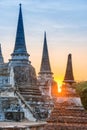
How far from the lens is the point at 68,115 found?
67.4ft

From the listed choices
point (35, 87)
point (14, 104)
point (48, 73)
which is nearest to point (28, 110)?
point (14, 104)

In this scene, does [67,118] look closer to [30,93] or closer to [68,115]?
[68,115]

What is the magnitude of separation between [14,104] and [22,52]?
695cm

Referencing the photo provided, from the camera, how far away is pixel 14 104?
40.4 metres

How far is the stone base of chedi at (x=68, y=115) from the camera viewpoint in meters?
20.1

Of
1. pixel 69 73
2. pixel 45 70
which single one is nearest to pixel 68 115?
pixel 69 73

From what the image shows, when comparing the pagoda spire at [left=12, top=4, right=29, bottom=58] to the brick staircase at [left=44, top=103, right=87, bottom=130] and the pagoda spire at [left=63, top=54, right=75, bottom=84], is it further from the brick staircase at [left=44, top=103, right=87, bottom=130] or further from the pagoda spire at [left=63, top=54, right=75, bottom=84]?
the brick staircase at [left=44, top=103, right=87, bottom=130]

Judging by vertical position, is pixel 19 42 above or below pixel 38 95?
above

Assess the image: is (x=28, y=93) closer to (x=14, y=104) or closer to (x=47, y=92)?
(x=14, y=104)

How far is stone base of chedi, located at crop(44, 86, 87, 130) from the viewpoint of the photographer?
2011 cm

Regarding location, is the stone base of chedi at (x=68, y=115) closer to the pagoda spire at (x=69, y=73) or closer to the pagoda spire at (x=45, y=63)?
the pagoda spire at (x=69, y=73)

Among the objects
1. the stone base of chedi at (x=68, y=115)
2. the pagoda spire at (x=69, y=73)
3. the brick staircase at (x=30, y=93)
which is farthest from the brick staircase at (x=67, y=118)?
the brick staircase at (x=30, y=93)

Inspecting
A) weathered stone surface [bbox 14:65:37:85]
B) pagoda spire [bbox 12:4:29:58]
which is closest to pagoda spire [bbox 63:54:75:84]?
weathered stone surface [bbox 14:65:37:85]

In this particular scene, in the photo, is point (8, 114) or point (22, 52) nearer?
point (8, 114)
